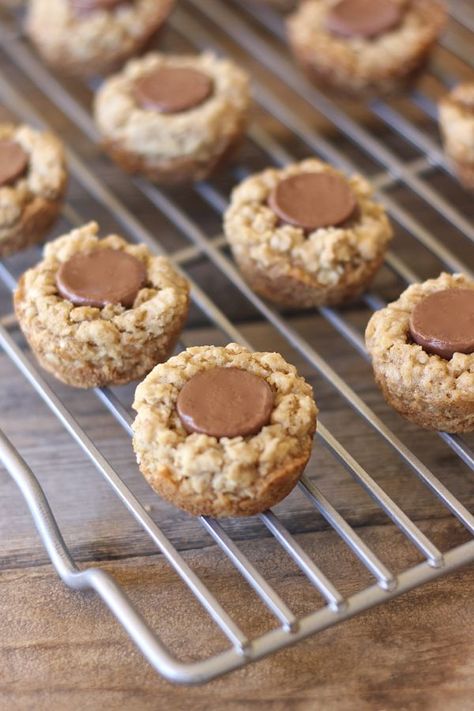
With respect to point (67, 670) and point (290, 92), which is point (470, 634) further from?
point (290, 92)

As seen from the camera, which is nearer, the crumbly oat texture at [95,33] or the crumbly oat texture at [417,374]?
the crumbly oat texture at [417,374]

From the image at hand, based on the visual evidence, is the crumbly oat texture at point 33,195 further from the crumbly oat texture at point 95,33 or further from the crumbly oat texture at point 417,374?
the crumbly oat texture at point 417,374

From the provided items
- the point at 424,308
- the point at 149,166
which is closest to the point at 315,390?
the point at 424,308

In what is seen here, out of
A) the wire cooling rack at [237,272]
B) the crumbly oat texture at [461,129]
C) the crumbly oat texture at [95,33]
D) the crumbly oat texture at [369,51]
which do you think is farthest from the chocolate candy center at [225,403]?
the crumbly oat texture at [95,33]

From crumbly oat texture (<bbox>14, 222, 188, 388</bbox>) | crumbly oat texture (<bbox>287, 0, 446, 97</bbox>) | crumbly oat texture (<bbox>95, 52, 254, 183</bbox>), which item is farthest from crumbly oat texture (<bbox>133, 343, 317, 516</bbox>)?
crumbly oat texture (<bbox>287, 0, 446, 97</bbox>)

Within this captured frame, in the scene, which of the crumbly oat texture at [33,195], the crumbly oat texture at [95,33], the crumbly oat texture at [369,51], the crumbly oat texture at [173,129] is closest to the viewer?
the crumbly oat texture at [33,195]

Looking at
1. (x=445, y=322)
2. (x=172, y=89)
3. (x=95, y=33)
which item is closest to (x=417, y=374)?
(x=445, y=322)
